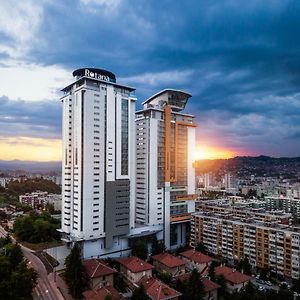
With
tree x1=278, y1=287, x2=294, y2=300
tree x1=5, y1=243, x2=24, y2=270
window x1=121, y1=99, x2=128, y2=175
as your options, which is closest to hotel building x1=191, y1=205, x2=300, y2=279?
tree x1=278, y1=287, x2=294, y2=300

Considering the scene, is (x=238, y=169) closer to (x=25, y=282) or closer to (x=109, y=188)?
(x=109, y=188)

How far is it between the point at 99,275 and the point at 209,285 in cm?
889

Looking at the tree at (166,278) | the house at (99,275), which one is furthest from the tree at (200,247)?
the house at (99,275)

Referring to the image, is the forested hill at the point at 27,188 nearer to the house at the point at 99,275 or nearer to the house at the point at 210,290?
the house at the point at 99,275

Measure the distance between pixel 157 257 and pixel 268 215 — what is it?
18762 millimetres

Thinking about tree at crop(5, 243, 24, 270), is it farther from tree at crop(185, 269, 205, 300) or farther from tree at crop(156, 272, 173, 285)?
tree at crop(185, 269, 205, 300)

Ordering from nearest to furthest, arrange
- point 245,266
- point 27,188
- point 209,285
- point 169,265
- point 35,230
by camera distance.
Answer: point 209,285
point 169,265
point 245,266
point 35,230
point 27,188

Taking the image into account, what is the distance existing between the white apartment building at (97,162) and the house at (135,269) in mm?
5273

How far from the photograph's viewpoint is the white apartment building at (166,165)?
1553 inches

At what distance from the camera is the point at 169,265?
2998 cm

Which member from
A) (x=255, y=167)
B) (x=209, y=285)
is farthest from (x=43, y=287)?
(x=255, y=167)

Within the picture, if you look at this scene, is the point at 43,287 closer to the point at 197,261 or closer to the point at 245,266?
the point at 197,261

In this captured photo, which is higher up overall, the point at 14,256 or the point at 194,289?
the point at 14,256

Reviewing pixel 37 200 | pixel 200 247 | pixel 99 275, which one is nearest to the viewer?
pixel 99 275
